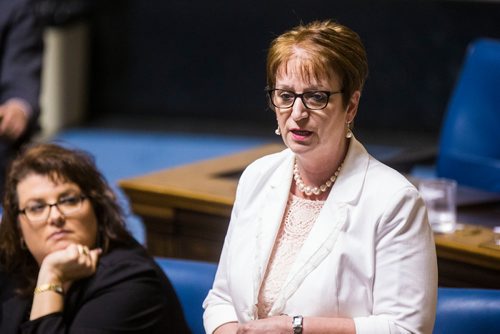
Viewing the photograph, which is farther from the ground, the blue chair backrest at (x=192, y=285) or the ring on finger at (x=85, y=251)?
the ring on finger at (x=85, y=251)

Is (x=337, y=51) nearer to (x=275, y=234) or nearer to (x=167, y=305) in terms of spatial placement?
(x=275, y=234)

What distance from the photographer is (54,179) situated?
105 inches

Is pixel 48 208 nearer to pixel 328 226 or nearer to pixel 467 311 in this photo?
pixel 328 226

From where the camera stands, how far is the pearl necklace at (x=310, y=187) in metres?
2.10

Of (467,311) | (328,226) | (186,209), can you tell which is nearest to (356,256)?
(328,226)

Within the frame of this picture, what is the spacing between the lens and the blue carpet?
6.88 m

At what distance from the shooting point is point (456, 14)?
706 centimetres

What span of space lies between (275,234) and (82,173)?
0.74 m

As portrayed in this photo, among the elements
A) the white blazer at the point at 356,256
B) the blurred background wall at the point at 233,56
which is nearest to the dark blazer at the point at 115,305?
the white blazer at the point at 356,256

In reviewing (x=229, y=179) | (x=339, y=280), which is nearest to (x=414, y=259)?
(x=339, y=280)

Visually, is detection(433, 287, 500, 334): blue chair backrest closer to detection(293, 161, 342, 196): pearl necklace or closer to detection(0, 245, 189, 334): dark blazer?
detection(293, 161, 342, 196): pearl necklace

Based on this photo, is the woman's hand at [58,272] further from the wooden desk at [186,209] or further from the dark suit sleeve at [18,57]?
the dark suit sleeve at [18,57]

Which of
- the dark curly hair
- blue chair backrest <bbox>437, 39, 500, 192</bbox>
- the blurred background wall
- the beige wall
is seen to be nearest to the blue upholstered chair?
the dark curly hair

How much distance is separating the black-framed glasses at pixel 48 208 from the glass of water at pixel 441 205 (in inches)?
39.3
